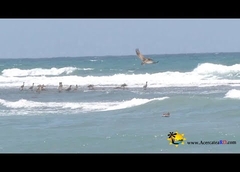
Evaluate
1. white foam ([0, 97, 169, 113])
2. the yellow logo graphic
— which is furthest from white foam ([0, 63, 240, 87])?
the yellow logo graphic

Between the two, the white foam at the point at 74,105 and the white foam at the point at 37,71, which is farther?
the white foam at the point at 37,71

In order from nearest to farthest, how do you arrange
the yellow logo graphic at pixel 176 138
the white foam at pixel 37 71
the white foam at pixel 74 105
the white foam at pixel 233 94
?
the yellow logo graphic at pixel 176 138, the white foam at pixel 74 105, the white foam at pixel 233 94, the white foam at pixel 37 71

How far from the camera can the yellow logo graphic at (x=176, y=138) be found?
6116 mm

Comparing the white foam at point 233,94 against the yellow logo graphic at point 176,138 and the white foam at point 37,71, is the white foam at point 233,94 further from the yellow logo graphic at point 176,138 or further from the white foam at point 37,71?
the white foam at point 37,71

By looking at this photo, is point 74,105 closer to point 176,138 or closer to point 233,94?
point 176,138

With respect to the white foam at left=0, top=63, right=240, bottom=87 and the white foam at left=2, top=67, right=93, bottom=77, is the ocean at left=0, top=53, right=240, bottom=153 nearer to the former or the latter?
the white foam at left=0, top=63, right=240, bottom=87

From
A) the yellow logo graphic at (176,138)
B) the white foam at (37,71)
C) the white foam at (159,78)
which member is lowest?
the yellow logo graphic at (176,138)

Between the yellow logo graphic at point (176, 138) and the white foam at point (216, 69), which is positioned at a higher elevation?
the white foam at point (216, 69)

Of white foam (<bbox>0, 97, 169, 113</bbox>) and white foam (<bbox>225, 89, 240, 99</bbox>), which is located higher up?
white foam (<bbox>225, 89, 240, 99</bbox>)

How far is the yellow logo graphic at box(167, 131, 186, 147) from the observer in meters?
6.12

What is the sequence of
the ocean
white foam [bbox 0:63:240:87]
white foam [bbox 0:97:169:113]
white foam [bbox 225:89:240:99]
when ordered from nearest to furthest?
the ocean → white foam [bbox 0:97:169:113] → white foam [bbox 225:89:240:99] → white foam [bbox 0:63:240:87]

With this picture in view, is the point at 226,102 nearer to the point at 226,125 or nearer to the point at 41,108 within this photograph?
the point at 226,125

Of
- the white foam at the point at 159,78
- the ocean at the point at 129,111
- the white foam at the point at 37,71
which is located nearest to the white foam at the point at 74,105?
the ocean at the point at 129,111

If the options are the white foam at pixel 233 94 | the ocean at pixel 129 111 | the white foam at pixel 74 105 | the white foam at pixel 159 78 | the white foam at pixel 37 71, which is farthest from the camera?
the white foam at pixel 37 71
